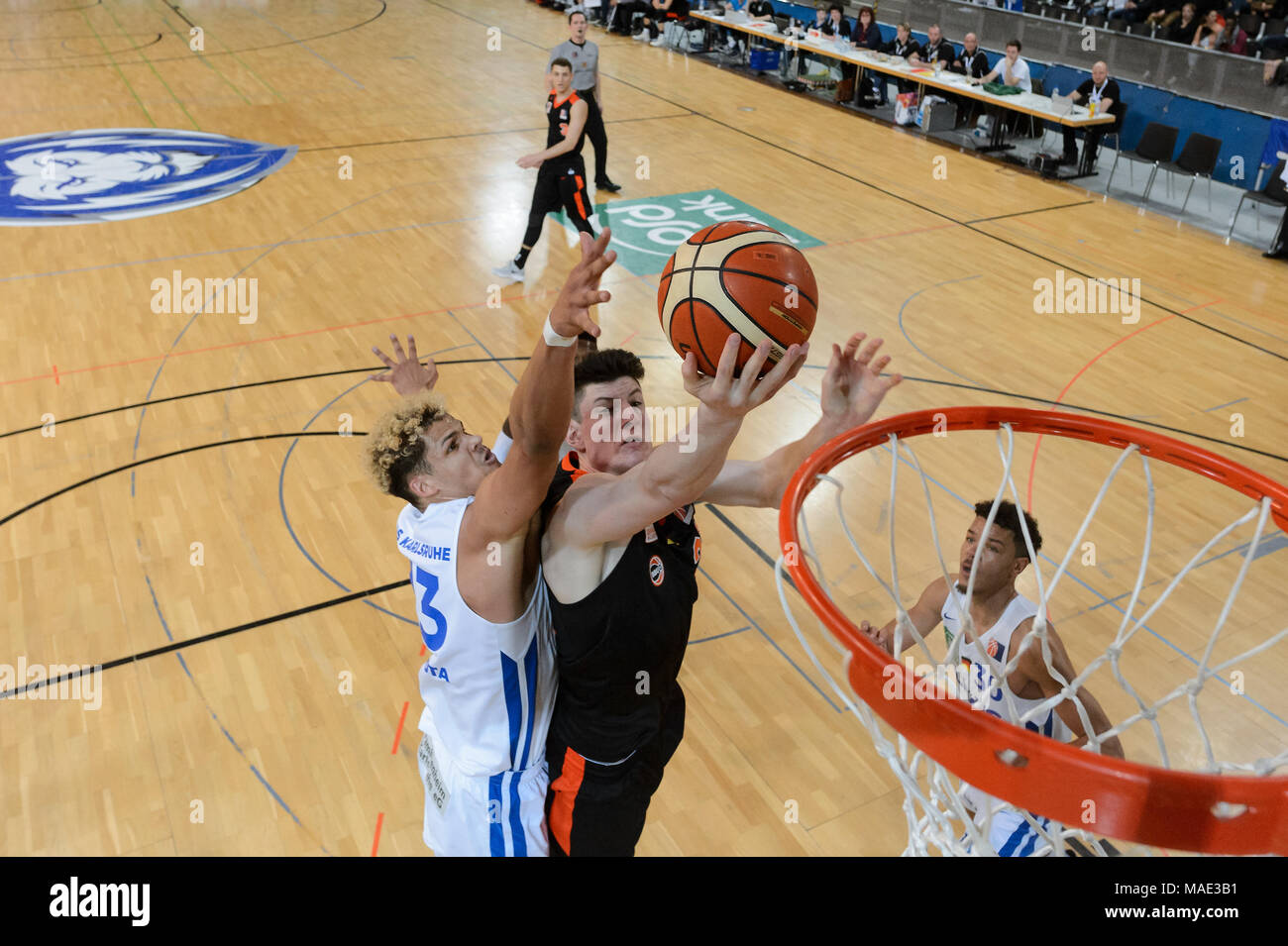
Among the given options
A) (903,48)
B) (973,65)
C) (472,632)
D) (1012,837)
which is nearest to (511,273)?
(472,632)

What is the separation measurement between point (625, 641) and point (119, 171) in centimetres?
1149

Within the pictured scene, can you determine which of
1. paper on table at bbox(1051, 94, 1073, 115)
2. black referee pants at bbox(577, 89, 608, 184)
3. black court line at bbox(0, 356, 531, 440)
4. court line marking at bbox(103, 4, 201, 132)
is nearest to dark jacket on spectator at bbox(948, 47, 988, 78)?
paper on table at bbox(1051, 94, 1073, 115)

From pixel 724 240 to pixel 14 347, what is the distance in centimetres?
683

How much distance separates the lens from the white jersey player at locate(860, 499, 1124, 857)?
3.02 m

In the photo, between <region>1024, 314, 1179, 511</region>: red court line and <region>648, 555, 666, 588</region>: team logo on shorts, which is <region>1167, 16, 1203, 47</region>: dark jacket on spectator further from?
<region>648, 555, 666, 588</region>: team logo on shorts

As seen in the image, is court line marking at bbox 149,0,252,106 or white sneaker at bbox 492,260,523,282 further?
court line marking at bbox 149,0,252,106

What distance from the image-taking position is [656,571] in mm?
2535

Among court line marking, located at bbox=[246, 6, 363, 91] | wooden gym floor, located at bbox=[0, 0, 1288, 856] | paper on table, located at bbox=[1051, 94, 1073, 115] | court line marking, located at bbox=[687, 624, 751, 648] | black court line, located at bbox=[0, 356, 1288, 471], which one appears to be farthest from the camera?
court line marking, located at bbox=[246, 6, 363, 91]

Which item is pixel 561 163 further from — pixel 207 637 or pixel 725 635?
pixel 207 637

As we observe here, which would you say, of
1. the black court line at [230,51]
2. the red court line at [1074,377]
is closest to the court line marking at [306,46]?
the black court line at [230,51]

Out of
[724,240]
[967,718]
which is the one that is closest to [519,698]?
[967,718]

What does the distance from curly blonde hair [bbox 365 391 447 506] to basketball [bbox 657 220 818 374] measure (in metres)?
0.78

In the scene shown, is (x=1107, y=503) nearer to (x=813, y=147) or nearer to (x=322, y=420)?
(x=322, y=420)

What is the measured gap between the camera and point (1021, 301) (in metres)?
8.89
